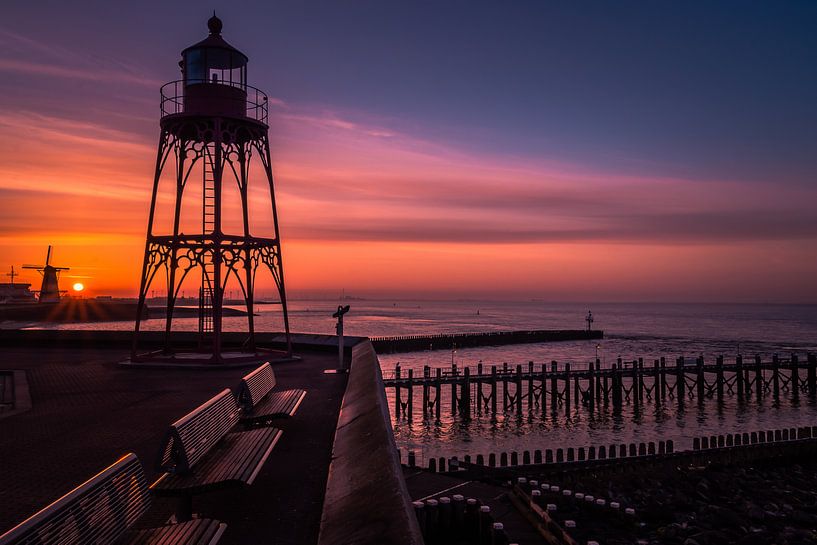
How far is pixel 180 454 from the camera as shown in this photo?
6031mm

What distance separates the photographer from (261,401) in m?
11.0

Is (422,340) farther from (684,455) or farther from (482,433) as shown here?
(684,455)

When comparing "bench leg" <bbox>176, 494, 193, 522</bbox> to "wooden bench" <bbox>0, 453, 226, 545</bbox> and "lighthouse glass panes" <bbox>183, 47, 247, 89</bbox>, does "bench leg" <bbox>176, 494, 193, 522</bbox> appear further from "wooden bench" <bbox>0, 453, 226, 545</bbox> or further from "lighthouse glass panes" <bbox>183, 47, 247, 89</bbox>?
"lighthouse glass panes" <bbox>183, 47, 247, 89</bbox>

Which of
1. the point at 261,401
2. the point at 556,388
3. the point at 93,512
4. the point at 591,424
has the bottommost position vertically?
the point at 591,424

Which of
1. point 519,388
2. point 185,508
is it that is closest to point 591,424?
point 519,388

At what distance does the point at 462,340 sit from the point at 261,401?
6822cm

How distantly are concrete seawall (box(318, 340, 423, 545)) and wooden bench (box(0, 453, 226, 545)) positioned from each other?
3.44 ft

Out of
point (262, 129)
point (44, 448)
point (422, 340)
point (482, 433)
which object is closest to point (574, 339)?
point (422, 340)

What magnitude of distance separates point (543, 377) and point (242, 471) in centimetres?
3381

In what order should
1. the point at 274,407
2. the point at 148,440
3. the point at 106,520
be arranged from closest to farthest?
the point at 106,520, the point at 148,440, the point at 274,407

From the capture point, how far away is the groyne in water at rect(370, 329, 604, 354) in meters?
65.5

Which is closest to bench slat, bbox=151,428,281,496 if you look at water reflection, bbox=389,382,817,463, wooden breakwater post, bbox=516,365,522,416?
water reflection, bbox=389,382,817,463

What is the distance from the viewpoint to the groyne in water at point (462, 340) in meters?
65.5

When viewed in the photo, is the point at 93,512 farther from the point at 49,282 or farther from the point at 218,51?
the point at 49,282
